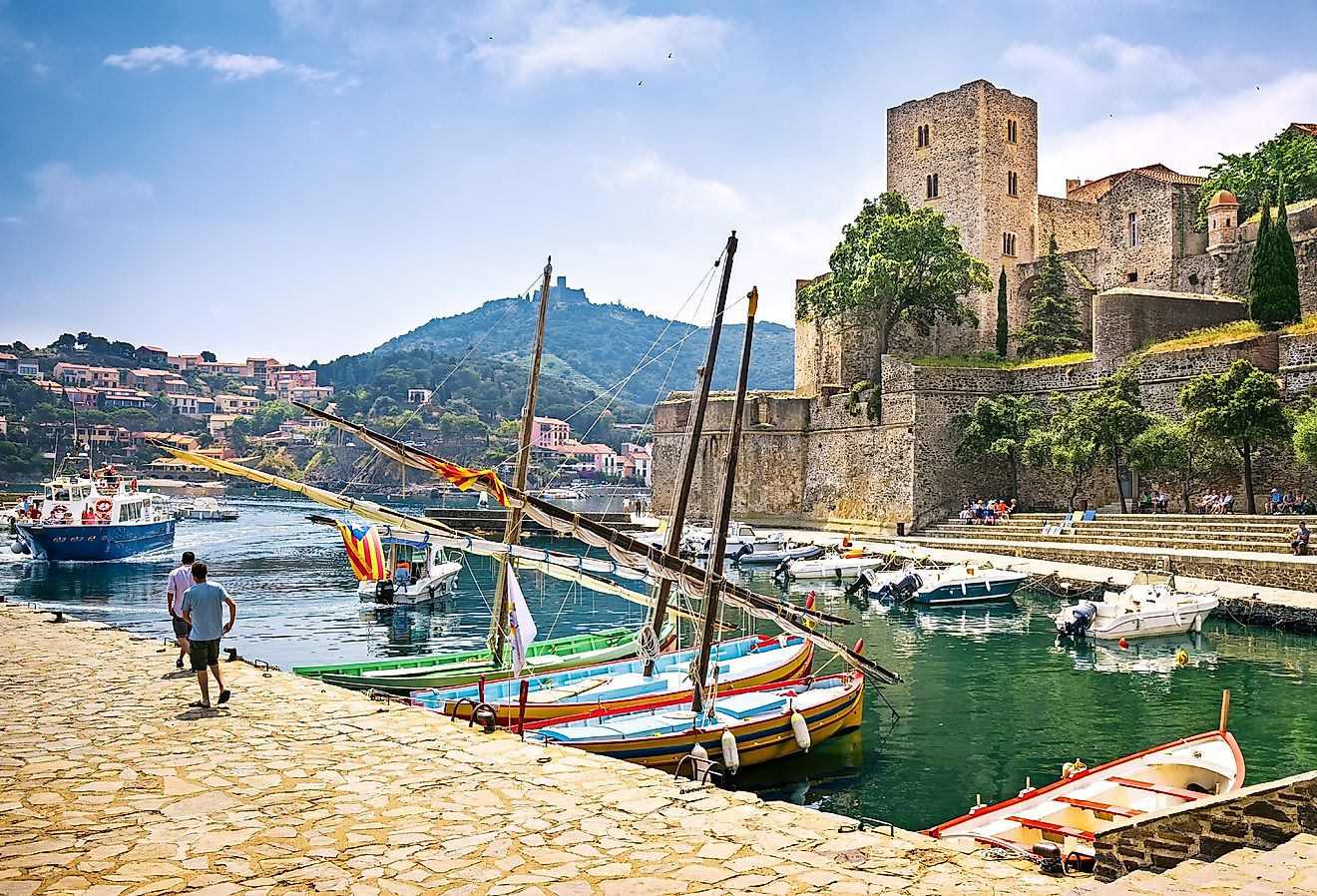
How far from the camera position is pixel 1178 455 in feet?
118

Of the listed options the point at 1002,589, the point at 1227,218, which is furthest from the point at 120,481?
the point at 1227,218

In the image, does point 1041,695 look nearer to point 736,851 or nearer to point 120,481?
point 736,851

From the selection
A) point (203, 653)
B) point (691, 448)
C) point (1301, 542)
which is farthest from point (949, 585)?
point (203, 653)

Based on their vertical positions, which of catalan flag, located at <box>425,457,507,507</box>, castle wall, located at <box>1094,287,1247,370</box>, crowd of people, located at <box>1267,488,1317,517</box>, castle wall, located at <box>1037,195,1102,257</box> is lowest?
crowd of people, located at <box>1267,488,1317,517</box>

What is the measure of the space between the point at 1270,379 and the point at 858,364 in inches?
842

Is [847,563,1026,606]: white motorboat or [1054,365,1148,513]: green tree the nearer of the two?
[847,563,1026,606]: white motorboat

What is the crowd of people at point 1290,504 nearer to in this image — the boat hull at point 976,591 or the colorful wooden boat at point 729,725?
the boat hull at point 976,591

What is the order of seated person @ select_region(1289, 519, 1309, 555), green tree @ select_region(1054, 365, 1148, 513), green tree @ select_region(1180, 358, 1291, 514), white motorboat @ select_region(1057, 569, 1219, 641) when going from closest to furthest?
white motorboat @ select_region(1057, 569, 1219, 641)
seated person @ select_region(1289, 519, 1309, 555)
green tree @ select_region(1180, 358, 1291, 514)
green tree @ select_region(1054, 365, 1148, 513)

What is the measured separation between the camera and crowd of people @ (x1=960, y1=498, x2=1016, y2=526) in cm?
4172

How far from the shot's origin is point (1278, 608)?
24.7 metres

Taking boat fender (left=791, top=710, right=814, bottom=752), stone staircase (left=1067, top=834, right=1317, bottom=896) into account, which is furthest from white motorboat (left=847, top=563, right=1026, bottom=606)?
stone staircase (left=1067, top=834, right=1317, bottom=896)

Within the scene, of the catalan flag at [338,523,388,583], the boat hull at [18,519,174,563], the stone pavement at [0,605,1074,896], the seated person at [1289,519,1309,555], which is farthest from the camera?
the boat hull at [18,519,174,563]

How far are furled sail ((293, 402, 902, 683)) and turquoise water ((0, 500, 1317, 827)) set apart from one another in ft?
5.79

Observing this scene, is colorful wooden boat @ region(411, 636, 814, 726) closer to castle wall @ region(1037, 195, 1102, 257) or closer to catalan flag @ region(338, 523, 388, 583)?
catalan flag @ region(338, 523, 388, 583)
